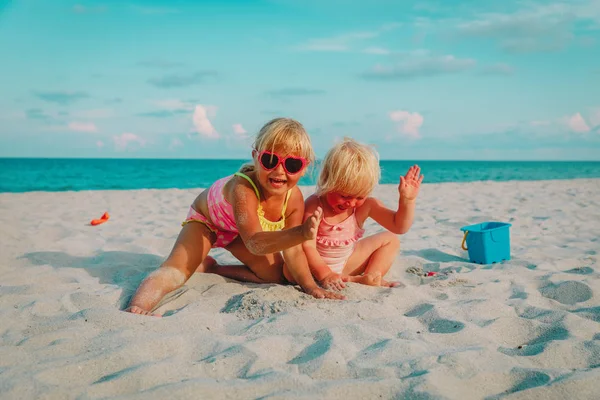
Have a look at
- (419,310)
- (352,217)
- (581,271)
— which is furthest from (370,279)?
(581,271)

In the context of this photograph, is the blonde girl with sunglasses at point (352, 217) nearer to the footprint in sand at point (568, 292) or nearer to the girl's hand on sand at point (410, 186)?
the girl's hand on sand at point (410, 186)

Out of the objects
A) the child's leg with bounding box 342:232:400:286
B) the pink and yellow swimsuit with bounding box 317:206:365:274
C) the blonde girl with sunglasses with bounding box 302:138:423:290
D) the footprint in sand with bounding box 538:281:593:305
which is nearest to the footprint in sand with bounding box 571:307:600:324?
the footprint in sand with bounding box 538:281:593:305

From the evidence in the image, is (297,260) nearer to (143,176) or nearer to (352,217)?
(352,217)

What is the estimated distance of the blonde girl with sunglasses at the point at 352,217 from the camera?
3.12 meters

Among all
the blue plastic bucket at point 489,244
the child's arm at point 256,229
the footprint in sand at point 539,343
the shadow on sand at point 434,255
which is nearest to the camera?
the footprint in sand at point 539,343

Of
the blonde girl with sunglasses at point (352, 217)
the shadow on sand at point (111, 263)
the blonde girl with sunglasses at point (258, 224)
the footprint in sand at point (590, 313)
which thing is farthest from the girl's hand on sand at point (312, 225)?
the footprint in sand at point (590, 313)

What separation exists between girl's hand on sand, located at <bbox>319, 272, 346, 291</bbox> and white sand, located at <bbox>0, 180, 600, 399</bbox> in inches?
3.0

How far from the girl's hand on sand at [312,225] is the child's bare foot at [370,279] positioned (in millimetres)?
926

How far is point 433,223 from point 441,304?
343 centimetres

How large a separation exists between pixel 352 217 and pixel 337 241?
0.74 feet

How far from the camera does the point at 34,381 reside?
6.07ft

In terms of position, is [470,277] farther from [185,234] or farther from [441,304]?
[185,234]

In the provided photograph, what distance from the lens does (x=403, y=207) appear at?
3369 mm

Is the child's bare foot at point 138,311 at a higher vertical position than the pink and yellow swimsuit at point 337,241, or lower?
lower
